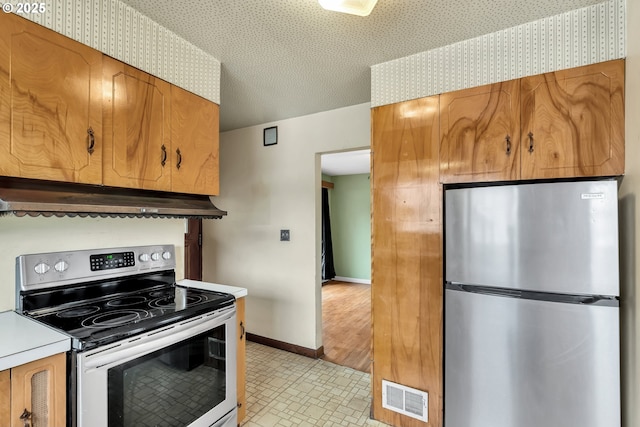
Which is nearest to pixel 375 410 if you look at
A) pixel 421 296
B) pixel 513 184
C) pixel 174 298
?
pixel 421 296

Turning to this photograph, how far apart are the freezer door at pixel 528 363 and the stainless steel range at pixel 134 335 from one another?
128 cm

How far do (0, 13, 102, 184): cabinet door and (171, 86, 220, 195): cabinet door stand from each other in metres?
0.40

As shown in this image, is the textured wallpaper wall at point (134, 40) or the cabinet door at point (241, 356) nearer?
the textured wallpaper wall at point (134, 40)

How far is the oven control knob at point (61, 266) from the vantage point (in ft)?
4.87

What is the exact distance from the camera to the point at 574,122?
1541 mm

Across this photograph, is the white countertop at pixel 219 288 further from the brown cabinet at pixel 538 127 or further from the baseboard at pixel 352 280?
the baseboard at pixel 352 280

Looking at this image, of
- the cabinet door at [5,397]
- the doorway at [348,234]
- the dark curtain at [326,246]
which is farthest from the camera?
the dark curtain at [326,246]

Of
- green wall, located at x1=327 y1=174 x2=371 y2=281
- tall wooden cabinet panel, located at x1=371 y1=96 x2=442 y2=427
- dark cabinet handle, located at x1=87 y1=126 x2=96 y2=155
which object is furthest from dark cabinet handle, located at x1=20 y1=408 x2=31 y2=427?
green wall, located at x1=327 y1=174 x2=371 y2=281

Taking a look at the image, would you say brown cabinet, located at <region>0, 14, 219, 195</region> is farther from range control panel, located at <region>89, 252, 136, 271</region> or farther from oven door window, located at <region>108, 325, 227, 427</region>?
oven door window, located at <region>108, 325, 227, 427</region>

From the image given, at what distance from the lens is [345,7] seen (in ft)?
4.02

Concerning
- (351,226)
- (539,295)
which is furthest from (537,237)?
(351,226)

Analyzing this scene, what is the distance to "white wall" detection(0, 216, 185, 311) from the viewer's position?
4.53ft

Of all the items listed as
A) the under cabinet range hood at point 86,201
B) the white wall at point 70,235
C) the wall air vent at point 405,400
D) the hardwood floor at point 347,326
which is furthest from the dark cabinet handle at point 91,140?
the hardwood floor at point 347,326

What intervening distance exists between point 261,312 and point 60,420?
7.33 ft
